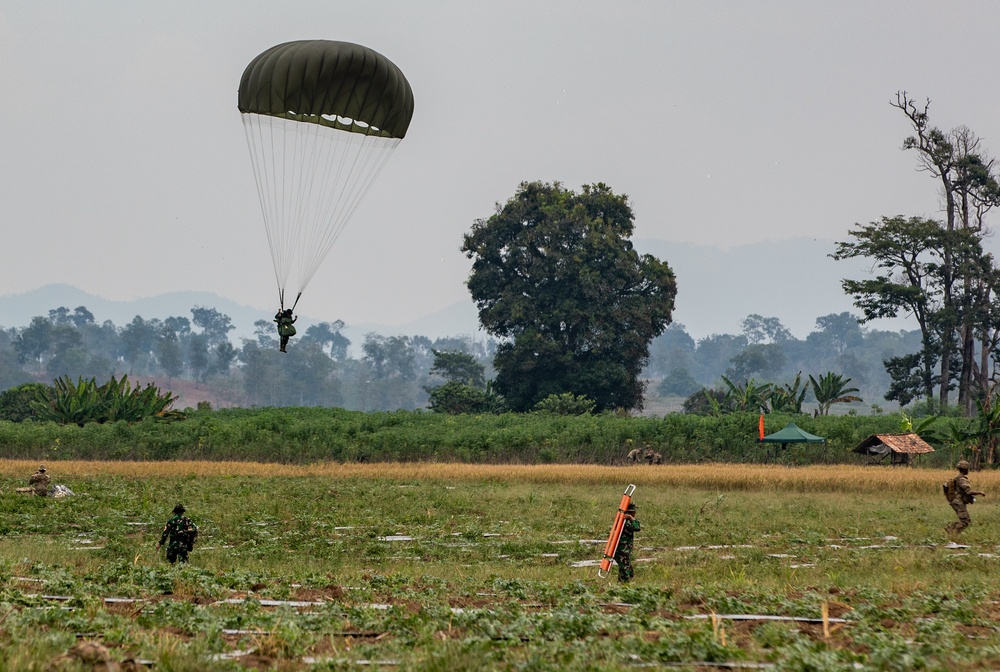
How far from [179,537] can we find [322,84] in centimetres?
1319

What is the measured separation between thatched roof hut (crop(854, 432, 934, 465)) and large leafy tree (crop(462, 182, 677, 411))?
30217mm

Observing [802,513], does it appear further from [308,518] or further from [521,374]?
[521,374]

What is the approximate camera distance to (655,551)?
66.3 ft

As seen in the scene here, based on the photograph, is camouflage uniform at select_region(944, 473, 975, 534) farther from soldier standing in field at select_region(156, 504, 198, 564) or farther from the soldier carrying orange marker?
soldier standing in field at select_region(156, 504, 198, 564)

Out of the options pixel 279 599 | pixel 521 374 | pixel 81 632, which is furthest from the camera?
pixel 521 374

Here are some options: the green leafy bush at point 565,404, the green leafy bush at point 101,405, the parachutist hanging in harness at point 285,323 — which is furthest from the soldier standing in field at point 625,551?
the green leafy bush at point 565,404

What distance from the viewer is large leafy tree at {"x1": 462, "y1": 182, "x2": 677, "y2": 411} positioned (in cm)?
7019

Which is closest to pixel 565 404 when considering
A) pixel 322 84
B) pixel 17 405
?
pixel 17 405

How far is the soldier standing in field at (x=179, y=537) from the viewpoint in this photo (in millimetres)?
17469

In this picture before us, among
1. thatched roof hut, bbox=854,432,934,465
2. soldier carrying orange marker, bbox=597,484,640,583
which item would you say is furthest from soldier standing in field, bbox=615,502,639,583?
thatched roof hut, bbox=854,432,934,465

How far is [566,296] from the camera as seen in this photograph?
235ft

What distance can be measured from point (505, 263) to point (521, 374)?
838 centimetres

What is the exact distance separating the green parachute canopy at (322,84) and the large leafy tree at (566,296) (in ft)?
141

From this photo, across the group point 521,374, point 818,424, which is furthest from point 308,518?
point 521,374
